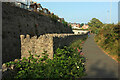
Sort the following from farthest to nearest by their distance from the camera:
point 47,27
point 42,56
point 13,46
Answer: point 47,27 < point 13,46 < point 42,56

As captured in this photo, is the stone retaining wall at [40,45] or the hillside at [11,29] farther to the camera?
the hillside at [11,29]

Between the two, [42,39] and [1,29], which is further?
[1,29]

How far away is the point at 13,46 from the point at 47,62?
4.91m

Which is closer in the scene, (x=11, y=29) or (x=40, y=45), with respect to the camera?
(x=40, y=45)

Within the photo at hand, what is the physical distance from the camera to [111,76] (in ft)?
17.5

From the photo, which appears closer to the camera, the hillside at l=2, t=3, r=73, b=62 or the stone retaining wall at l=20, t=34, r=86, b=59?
the stone retaining wall at l=20, t=34, r=86, b=59

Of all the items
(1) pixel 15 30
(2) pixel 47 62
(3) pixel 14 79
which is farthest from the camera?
(1) pixel 15 30

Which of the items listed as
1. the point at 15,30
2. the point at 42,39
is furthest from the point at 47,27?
the point at 42,39

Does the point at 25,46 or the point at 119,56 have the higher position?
the point at 25,46

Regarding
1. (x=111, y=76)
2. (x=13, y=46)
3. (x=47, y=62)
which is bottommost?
(x=111, y=76)

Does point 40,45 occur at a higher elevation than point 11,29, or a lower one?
lower

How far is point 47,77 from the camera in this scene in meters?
5.02

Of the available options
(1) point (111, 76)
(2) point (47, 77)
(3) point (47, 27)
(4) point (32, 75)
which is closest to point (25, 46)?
(4) point (32, 75)

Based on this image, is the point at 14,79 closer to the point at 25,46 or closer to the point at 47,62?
the point at 47,62
